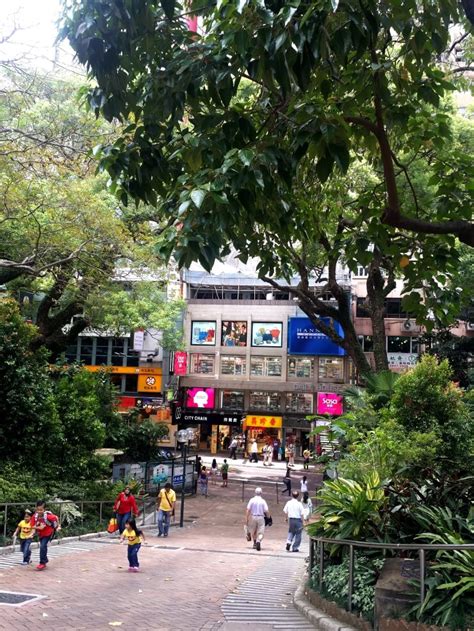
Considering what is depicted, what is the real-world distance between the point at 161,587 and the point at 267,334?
99.4 feet

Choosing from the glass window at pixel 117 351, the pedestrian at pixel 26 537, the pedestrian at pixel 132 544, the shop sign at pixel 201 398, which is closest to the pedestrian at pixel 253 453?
the shop sign at pixel 201 398

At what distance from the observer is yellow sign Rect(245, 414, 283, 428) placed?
3919 centimetres

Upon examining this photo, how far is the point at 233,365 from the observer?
39.4 meters

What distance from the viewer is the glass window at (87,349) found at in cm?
4272

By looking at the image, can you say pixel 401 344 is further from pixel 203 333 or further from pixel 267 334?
pixel 203 333

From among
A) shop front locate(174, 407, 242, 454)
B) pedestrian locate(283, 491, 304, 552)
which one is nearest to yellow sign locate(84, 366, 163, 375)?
shop front locate(174, 407, 242, 454)

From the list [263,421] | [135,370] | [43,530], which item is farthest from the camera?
[135,370]

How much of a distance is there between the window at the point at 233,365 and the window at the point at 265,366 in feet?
1.85

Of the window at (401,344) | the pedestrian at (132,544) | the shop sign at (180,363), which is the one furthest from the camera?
the shop sign at (180,363)

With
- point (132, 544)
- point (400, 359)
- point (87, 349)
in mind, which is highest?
point (87, 349)

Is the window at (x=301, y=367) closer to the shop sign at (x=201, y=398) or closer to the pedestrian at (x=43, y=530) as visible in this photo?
the shop sign at (x=201, y=398)

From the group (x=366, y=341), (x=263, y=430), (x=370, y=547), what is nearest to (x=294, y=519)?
(x=370, y=547)

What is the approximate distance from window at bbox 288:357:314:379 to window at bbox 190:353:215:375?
5002mm

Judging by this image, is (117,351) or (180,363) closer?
(180,363)
